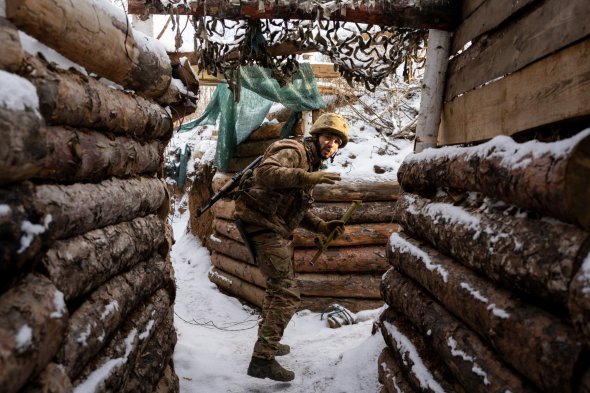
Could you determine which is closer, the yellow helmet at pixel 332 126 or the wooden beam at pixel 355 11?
the wooden beam at pixel 355 11

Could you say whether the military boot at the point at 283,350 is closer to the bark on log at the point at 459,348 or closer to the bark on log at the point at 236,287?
the bark on log at the point at 236,287

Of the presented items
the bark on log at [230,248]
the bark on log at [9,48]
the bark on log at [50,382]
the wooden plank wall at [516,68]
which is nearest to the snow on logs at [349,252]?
the bark on log at [230,248]

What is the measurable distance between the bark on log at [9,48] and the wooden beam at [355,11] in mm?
2149

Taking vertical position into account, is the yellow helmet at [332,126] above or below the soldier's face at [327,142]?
above

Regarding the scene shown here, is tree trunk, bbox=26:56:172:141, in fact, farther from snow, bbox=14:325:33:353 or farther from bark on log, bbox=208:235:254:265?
bark on log, bbox=208:235:254:265

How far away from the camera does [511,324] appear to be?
1770mm

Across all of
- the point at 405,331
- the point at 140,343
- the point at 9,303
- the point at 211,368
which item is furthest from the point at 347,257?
the point at 9,303

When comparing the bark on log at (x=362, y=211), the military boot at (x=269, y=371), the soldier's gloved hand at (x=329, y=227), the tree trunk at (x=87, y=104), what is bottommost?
the military boot at (x=269, y=371)

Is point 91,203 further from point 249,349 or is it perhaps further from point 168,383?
point 249,349

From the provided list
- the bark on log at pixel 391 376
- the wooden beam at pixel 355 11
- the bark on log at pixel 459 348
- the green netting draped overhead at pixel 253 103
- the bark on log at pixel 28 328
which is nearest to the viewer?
the bark on log at pixel 28 328

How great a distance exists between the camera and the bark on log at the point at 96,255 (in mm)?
1871

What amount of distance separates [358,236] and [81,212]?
194 inches

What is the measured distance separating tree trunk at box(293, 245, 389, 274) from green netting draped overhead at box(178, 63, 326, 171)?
8.09ft

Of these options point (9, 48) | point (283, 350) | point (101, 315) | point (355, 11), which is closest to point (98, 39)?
point (9, 48)
